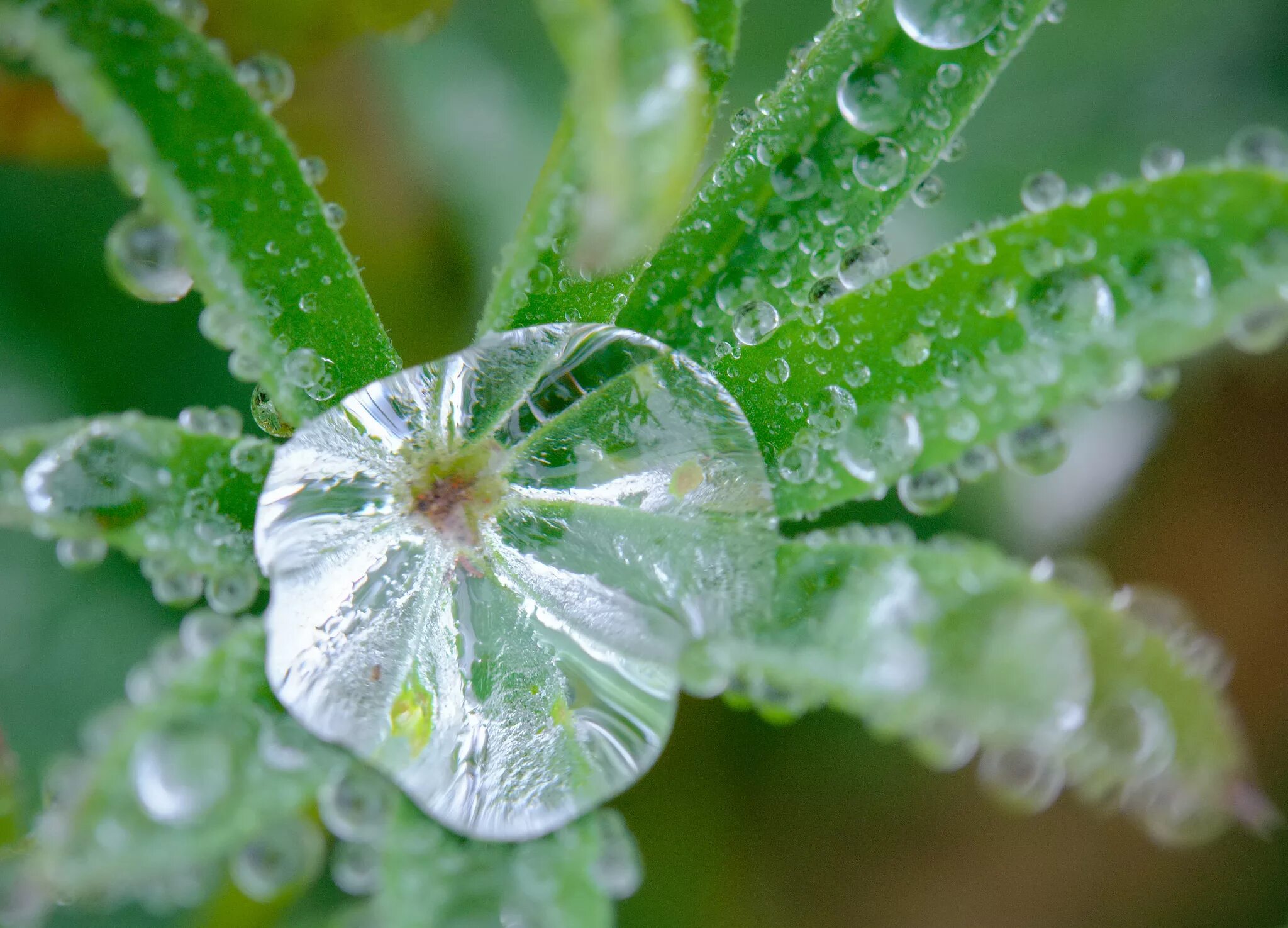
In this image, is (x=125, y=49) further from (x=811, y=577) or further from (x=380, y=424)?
(x=811, y=577)

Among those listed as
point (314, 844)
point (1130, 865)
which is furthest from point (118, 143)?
point (1130, 865)

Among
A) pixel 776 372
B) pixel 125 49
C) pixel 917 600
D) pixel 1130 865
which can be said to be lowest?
pixel 1130 865

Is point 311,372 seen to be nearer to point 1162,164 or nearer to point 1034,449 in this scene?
point 1034,449

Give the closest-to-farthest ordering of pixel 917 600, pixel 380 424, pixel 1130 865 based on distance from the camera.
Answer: pixel 917 600
pixel 380 424
pixel 1130 865

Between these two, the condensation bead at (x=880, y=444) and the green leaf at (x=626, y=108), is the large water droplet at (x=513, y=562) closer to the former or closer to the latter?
the condensation bead at (x=880, y=444)

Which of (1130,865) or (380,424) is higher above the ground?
(380,424)

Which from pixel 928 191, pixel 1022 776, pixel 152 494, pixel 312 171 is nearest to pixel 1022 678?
pixel 1022 776

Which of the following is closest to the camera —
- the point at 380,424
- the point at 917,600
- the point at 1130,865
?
the point at 917,600

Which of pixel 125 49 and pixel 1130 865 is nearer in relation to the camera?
pixel 125 49
